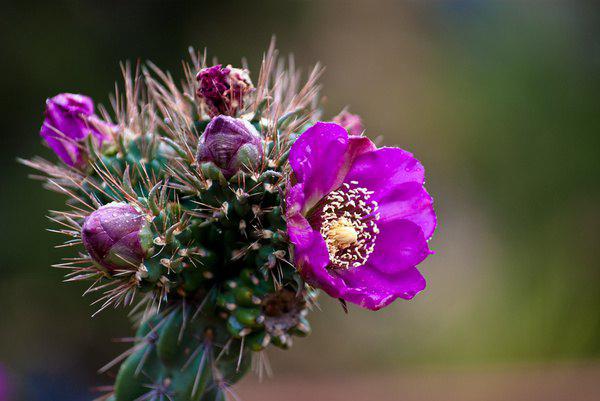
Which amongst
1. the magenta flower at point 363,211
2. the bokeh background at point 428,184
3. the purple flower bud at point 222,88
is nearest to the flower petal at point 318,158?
the magenta flower at point 363,211

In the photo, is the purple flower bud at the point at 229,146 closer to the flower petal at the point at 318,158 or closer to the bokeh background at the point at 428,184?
the flower petal at the point at 318,158

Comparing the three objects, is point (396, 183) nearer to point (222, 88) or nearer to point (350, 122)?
point (350, 122)

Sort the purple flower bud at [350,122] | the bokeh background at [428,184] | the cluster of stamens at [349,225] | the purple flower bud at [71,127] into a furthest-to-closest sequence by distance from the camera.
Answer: the bokeh background at [428,184] → the purple flower bud at [350,122] → the purple flower bud at [71,127] → the cluster of stamens at [349,225]

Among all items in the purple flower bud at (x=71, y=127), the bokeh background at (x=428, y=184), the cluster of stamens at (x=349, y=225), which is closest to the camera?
the cluster of stamens at (x=349, y=225)

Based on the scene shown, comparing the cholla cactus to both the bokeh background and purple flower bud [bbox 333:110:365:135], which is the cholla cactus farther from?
the bokeh background

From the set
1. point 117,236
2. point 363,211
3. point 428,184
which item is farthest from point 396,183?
point 428,184

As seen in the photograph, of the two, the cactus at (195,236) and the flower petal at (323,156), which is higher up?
the flower petal at (323,156)

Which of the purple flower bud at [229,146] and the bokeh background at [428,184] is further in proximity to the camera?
the bokeh background at [428,184]
